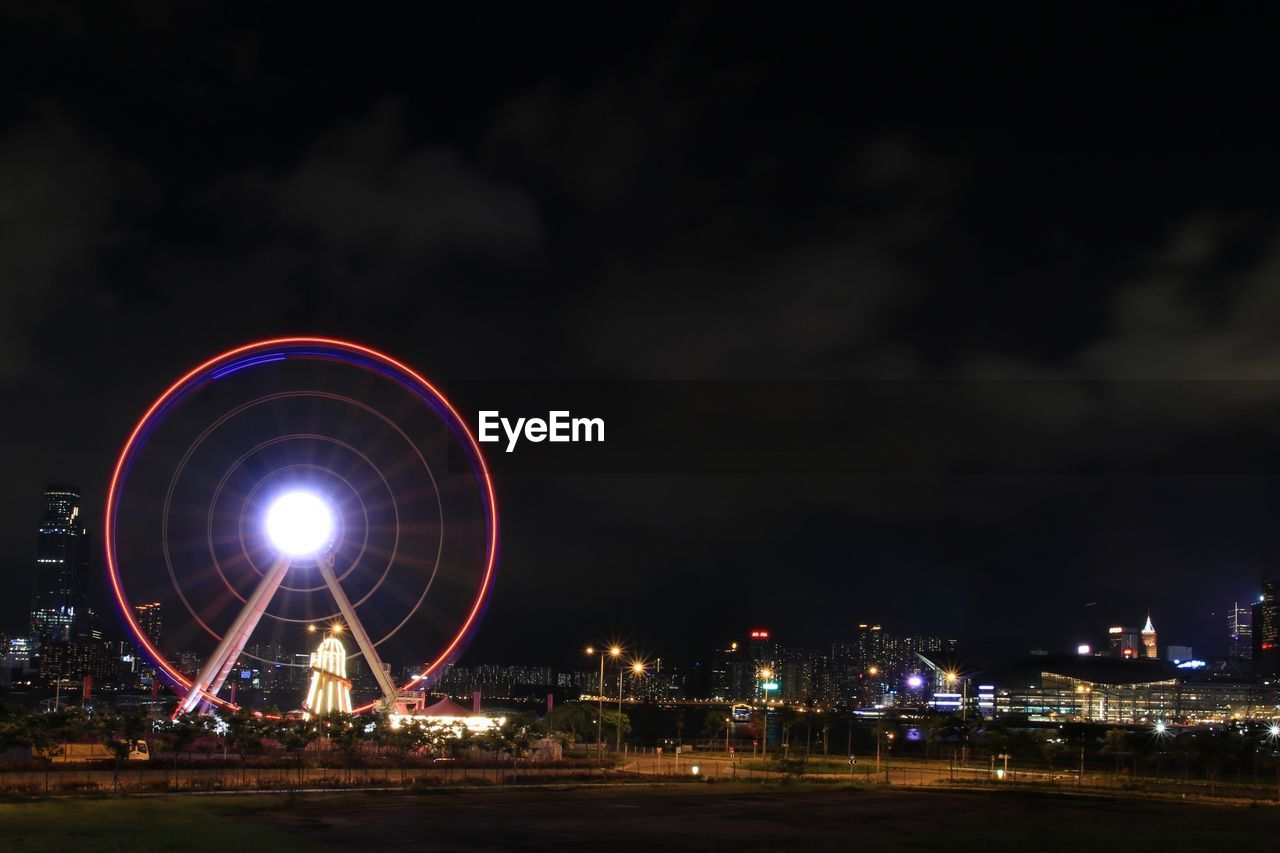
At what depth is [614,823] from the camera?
36250 millimetres

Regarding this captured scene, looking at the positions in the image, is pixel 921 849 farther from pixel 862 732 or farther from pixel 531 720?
pixel 862 732

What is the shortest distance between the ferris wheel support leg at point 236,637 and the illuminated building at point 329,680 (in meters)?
7.75

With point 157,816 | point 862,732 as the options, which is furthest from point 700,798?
point 862,732

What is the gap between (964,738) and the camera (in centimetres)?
8588

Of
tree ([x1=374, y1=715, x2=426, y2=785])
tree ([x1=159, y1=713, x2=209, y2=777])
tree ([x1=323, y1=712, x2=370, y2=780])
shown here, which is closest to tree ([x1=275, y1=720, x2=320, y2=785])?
tree ([x1=323, y1=712, x2=370, y2=780])

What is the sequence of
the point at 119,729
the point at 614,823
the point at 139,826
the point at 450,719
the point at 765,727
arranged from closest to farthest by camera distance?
the point at 139,826 < the point at 614,823 < the point at 119,729 < the point at 450,719 < the point at 765,727

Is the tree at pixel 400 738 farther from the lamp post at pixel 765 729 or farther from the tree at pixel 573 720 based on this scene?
the tree at pixel 573 720

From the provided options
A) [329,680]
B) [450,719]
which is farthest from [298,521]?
[450,719]

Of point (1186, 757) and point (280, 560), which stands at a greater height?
point (280, 560)

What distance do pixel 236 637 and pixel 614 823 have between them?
30.9 metres

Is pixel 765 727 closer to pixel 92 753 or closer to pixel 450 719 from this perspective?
pixel 450 719

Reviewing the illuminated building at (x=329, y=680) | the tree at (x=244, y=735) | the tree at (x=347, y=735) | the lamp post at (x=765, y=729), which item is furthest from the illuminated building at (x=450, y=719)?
the lamp post at (x=765, y=729)

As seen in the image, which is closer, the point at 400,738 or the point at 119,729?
the point at 119,729

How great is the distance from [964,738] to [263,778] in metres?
54.5
